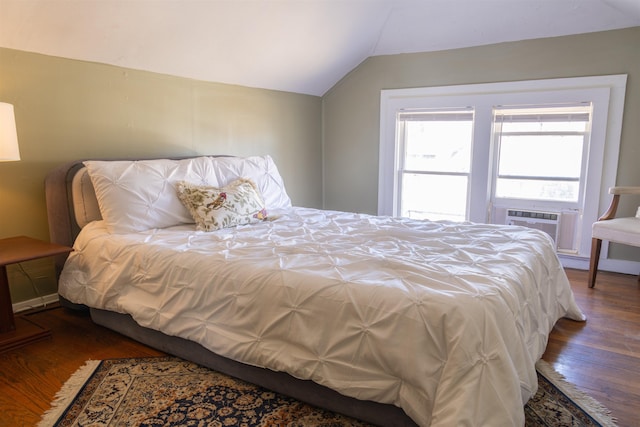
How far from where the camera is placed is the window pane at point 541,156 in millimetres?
3844

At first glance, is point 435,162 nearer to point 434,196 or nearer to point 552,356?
point 434,196

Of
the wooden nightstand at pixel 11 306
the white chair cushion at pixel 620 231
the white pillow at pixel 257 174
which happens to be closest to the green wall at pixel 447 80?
the white chair cushion at pixel 620 231

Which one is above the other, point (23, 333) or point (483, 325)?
point (483, 325)

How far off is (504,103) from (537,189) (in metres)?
0.87

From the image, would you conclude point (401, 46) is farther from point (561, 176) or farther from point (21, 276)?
point (21, 276)

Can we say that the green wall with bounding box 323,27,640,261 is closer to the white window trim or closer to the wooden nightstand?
the white window trim

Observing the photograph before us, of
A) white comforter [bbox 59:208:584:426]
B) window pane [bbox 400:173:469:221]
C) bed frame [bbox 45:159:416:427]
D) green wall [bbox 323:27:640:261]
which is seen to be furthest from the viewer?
window pane [bbox 400:173:469:221]

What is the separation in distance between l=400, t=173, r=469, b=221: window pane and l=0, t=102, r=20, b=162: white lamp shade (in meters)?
3.58

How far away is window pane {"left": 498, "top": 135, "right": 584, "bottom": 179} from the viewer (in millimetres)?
3844

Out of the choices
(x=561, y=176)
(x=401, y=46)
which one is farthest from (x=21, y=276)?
(x=561, y=176)

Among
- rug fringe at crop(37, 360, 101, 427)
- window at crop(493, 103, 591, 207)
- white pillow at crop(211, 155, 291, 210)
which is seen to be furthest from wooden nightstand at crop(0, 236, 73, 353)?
window at crop(493, 103, 591, 207)

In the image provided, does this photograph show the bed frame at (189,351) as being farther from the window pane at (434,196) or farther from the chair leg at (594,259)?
the window pane at (434,196)

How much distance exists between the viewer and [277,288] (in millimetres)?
1793

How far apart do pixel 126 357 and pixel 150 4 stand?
2052 millimetres
